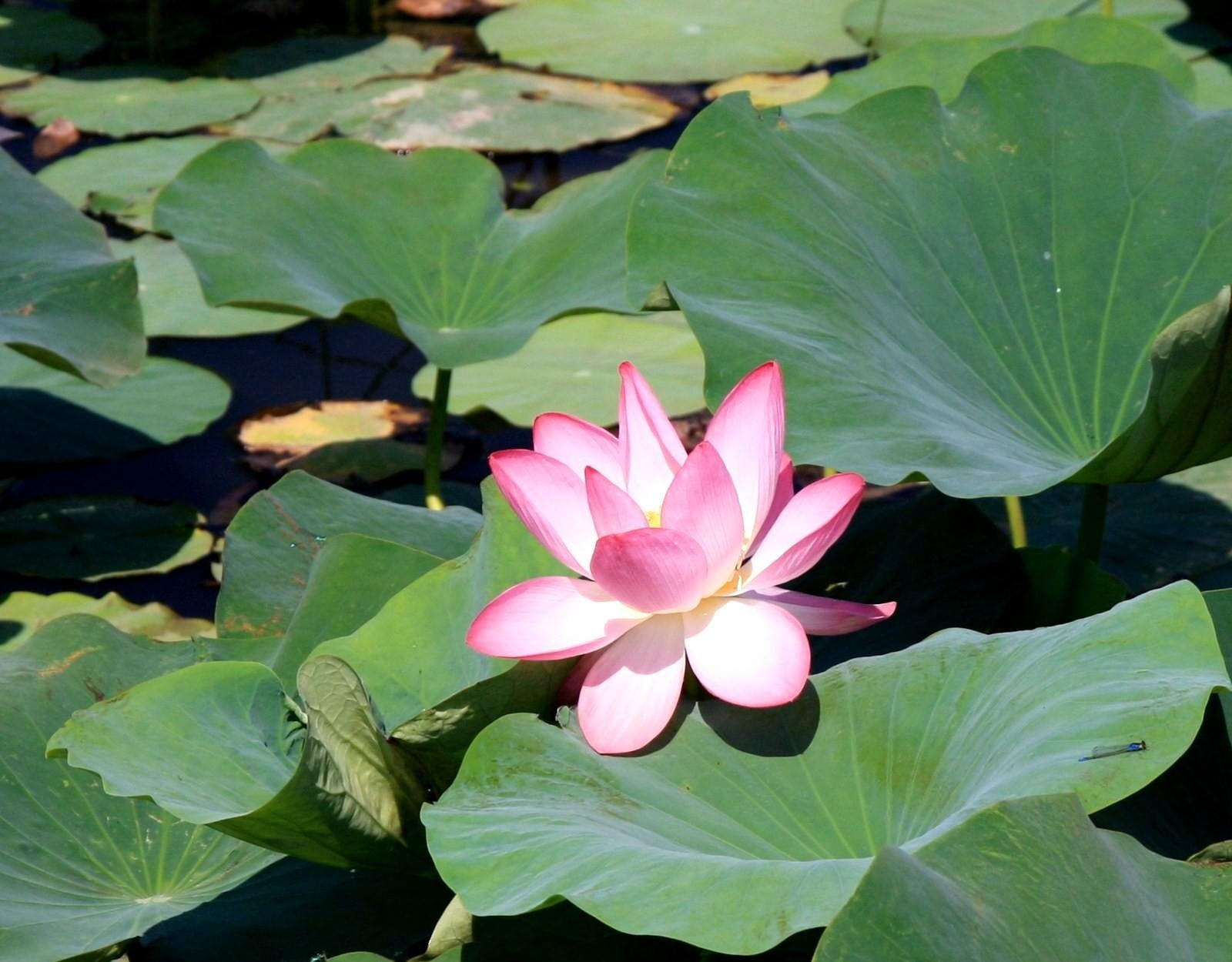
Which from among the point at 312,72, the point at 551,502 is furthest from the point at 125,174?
the point at 551,502

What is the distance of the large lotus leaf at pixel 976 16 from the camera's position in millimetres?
3561

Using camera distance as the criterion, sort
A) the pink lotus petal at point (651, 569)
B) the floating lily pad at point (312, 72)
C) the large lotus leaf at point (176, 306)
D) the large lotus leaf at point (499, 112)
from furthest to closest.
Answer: the floating lily pad at point (312, 72)
the large lotus leaf at point (499, 112)
the large lotus leaf at point (176, 306)
the pink lotus petal at point (651, 569)

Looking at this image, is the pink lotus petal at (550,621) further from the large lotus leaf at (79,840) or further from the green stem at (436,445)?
the green stem at (436,445)

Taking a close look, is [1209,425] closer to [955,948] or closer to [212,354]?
[955,948]

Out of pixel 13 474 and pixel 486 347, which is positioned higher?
pixel 486 347

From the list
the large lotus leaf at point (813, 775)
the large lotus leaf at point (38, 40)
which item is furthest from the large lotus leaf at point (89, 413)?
the large lotus leaf at point (38, 40)

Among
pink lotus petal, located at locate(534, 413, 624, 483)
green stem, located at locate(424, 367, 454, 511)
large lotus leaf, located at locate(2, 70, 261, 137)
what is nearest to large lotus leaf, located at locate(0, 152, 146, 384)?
green stem, located at locate(424, 367, 454, 511)

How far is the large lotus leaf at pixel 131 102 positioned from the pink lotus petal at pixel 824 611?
3142 mm

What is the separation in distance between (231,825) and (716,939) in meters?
0.40

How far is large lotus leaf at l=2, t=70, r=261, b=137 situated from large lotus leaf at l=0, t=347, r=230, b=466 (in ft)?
4.37

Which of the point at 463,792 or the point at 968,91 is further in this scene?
the point at 968,91

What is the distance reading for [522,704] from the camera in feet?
3.21

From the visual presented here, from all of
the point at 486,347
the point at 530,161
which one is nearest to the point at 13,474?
the point at 486,347

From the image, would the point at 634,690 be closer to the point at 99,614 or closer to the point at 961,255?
the point at 961,255
